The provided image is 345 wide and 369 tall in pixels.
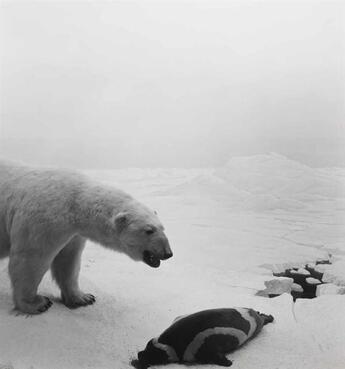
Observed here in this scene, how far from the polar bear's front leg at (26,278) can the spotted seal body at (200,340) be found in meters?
0.73

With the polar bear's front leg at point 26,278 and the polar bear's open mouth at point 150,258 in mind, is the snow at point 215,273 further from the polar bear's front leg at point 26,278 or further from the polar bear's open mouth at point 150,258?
the polar bear's open mouth at point 150,258

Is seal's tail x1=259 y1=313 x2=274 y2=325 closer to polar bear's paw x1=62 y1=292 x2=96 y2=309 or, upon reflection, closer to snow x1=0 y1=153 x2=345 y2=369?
snow x1=0 y1=153 x2=345 y2=369

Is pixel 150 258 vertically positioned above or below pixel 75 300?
above

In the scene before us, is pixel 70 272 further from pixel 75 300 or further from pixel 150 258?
pixel 150 258

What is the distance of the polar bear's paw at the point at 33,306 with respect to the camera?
2.21 metres

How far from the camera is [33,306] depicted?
7.29ft

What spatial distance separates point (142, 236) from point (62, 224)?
456mm

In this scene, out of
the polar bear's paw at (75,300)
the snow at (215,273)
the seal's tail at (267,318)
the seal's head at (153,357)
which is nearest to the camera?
the seal's head at (153,357)

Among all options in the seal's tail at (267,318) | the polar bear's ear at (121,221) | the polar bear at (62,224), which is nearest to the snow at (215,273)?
the seal's tail at (267,318)

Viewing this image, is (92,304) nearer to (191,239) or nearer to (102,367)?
(102,367)

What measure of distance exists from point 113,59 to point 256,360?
2.38 m

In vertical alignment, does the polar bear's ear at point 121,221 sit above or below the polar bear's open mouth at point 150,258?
above

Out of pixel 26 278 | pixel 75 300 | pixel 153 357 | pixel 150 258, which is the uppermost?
pixel 150 258

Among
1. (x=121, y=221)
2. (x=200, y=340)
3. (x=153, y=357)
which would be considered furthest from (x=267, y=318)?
(x=121, y=221)
